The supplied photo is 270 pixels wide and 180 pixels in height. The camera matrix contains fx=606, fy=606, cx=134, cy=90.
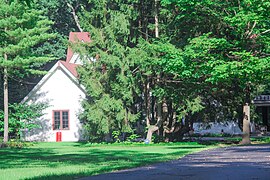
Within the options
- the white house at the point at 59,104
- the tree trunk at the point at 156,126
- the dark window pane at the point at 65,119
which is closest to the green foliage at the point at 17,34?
the white house at the point at 59,104

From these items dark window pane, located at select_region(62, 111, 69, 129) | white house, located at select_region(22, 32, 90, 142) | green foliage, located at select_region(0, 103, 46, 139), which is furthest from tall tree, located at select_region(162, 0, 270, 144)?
green foliage, located at select_region(0, 103, 46, 139)

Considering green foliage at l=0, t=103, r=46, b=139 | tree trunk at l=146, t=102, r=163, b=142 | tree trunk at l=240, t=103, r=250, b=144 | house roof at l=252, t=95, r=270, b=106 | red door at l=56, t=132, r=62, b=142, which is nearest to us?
tree trunk at l=240, t=103, r=250, b=144

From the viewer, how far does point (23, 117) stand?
45.5 meters

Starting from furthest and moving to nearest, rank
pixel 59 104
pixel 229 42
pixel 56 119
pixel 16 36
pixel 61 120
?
pixel 56 119 < pixel 59 104 < pixel 61 120 < pixel 16 36 < pixel 229 42

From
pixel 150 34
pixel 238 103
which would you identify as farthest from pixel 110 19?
pixel 238 103

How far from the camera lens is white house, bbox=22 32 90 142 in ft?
153

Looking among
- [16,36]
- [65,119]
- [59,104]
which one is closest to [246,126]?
[65,119]

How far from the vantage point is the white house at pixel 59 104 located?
46562 millimetres

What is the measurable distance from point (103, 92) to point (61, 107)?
7049 mm

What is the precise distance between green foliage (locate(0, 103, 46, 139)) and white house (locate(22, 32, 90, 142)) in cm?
73

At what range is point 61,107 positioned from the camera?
46.9m

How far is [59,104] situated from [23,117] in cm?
306

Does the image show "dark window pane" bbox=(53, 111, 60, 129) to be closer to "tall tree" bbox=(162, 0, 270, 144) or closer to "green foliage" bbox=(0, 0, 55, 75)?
"green foliage" bbox=(0, 0, 55, 75)

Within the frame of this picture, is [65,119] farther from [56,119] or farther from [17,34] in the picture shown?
[17,34]
